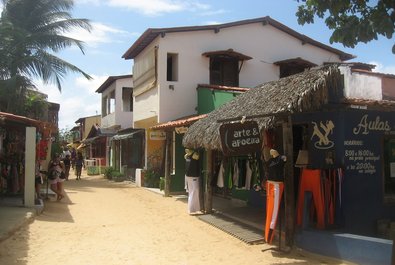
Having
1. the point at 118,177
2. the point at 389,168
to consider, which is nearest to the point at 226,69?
the point at 118,177

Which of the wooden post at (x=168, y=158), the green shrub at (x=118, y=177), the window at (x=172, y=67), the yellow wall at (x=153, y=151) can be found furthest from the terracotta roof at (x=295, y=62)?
the green shrub at (x=118, y=177)

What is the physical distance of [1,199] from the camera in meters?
13.0

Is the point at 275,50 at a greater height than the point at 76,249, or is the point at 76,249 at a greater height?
the point at 275,50

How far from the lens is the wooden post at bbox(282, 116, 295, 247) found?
8.11 m

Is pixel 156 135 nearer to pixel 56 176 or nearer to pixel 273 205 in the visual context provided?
pixel 56 176

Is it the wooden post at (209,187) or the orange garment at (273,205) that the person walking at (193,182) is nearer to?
the wooden post at (209,187)

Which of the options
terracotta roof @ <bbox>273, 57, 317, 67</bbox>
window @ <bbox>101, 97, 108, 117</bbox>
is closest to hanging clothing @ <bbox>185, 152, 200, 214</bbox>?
terracotta roof @ <bbox>273, 57, 317, 67</bbox>

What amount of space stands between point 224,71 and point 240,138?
1064cm

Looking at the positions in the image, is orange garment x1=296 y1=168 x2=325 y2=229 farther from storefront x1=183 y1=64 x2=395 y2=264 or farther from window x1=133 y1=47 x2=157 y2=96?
window x1=133 y1=47 x2=157 y2=96

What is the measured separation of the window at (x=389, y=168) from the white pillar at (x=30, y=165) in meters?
8.75

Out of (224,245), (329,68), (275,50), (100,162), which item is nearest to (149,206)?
(224,245)

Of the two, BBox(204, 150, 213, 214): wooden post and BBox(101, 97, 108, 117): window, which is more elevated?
BBox(101, 97, 108, 117): window

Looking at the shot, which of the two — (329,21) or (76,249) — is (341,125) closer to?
(329,21)

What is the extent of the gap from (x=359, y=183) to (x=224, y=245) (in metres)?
2.86
